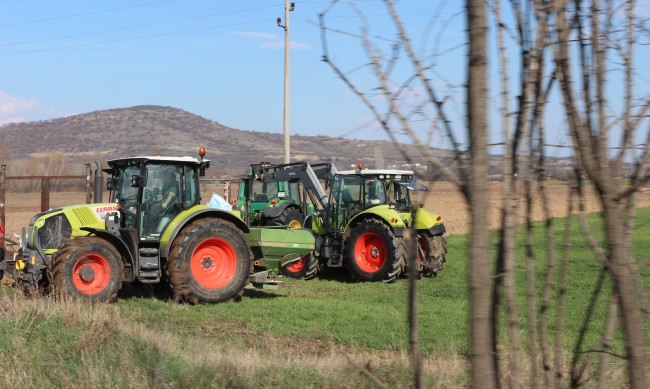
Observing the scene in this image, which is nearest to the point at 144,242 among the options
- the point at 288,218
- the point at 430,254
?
the point at 430,254

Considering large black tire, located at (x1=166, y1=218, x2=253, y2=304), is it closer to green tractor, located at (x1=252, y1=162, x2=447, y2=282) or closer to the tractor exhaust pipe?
the tractor exhaust pipe

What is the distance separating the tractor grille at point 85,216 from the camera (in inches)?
465

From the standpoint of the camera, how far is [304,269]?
15102 millimetres

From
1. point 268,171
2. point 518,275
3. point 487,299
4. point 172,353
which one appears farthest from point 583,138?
point 268,171

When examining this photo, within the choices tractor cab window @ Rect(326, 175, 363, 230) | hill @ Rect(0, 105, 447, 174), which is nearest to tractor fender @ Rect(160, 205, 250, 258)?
tractor cab window @ Rect(326, 175, 363, 230)

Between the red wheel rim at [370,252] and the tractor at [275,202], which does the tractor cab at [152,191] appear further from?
the tractor at [275,202]

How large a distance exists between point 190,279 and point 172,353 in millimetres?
5792

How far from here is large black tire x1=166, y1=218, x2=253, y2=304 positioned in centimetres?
1157

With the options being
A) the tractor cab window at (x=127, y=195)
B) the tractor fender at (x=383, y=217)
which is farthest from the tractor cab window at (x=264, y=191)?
the tractor cab window at (x=127, y=195)

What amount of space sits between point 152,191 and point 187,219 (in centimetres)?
73

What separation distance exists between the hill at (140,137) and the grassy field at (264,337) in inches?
3873

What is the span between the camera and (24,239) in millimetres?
12320

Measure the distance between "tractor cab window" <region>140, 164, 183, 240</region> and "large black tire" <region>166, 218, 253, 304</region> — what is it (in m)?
0.39

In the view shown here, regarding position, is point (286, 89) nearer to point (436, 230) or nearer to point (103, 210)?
point (436, 230)
